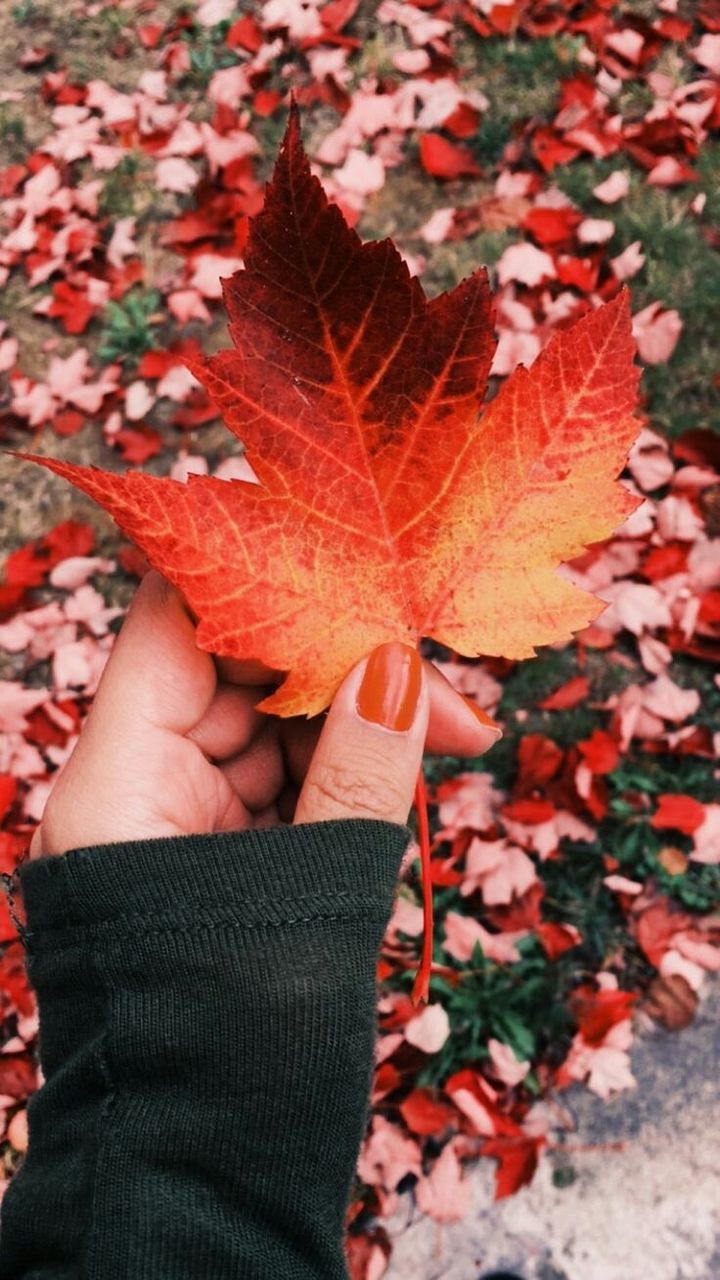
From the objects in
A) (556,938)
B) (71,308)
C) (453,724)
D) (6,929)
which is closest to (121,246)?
(71,308)

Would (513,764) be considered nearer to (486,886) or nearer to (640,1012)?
(486,886)

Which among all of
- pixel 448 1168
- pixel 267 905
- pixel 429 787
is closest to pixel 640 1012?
pixel 448 1168

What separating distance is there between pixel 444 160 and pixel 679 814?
8.41ft

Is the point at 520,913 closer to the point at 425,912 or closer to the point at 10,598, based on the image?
the point at 425,912

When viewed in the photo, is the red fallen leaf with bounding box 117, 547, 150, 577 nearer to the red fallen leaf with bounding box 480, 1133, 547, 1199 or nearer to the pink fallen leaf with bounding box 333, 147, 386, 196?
the pink fallen leaf with bounding box 333, 147, 386, 196

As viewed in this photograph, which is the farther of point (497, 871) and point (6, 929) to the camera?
point (6, 929)

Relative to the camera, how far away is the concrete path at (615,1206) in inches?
85.2

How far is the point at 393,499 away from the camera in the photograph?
45.3 inches

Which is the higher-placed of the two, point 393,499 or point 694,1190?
point 393,499

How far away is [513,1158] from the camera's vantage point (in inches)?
88.6

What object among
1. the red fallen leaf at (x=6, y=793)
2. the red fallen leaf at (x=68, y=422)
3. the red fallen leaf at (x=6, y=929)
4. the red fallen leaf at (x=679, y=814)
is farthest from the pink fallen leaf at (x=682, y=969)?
the red fallen leaf at (x=68, y=422)

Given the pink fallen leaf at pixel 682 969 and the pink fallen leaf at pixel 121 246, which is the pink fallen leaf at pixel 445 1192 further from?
the pink fallen leaf at pixel 121 246

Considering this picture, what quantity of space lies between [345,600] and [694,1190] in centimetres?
187

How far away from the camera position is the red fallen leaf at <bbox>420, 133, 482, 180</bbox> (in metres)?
3.53
